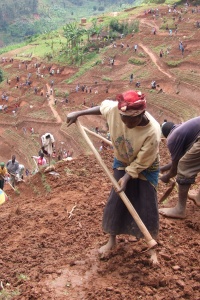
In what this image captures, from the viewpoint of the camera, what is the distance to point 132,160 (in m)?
3.53

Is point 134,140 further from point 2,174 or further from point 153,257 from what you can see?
point 2,174

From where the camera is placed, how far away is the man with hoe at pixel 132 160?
3.17 meters

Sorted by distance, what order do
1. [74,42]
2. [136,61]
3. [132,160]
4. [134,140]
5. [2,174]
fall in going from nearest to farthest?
[134,140] → [132,160] → [2,174] → [136,61] → [74,42]

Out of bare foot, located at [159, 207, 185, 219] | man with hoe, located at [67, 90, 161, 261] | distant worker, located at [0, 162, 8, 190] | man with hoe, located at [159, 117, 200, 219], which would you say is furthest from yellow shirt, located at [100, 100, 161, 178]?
distant worker, located at [0, 162, 8, 190]

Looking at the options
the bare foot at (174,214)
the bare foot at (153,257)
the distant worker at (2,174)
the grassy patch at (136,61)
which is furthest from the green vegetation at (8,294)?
the grassy patch at (136,61)

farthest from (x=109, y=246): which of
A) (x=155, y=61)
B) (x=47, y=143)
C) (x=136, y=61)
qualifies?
(x=136, y=61)

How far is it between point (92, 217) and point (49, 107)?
2517 centimetres

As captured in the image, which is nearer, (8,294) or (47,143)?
(8,294)

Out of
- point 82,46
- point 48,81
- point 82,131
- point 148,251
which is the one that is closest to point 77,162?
point 82,131

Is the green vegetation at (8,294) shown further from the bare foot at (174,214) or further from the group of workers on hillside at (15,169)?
the group of workers on hillside at (15,169)

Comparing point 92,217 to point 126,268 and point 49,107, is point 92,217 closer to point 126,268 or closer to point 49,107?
point 126,268

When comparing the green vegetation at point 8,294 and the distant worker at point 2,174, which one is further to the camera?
the distant worker at point 2,174

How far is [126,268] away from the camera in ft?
12.0

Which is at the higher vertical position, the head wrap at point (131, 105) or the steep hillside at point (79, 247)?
the head wrap at point (131, 105)
